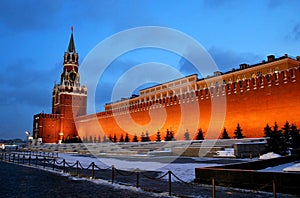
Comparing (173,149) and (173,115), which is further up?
(173,115)

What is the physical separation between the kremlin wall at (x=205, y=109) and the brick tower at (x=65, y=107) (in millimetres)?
177

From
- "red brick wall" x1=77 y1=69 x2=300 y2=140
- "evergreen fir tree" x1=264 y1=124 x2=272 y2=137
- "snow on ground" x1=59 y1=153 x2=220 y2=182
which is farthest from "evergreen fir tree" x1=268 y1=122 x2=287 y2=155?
"snow on ground" x1=59 y1=153 x2=220 y2=182

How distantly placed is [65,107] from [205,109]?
33.2 m

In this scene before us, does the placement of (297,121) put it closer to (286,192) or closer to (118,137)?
(286,192)

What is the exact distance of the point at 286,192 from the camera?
542 cm

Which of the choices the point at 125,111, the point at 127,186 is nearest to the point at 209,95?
the point at 125,111

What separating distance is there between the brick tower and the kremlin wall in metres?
0.18

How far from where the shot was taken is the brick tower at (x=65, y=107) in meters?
48.3

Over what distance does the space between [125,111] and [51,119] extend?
829 inches

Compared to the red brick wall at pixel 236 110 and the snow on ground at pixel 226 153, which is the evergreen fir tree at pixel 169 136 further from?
the snow on ground at pixel 226 153

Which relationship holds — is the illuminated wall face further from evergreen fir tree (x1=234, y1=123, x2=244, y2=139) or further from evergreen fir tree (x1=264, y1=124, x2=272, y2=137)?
evergreen fir tree (x1=264, y1=124, x2=272, y2=137)

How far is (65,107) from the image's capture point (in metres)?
50.7

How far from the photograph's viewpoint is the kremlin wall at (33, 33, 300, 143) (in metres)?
19.8

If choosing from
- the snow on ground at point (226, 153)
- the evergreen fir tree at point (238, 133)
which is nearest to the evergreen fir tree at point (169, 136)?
the evergreen fir tree at point (238, 133)
